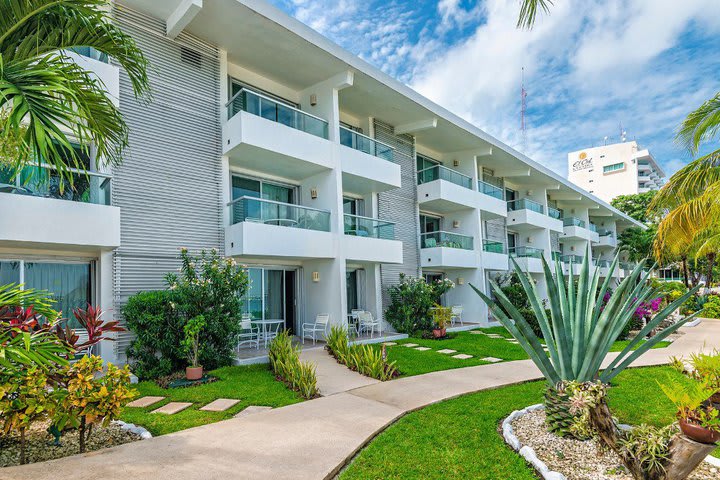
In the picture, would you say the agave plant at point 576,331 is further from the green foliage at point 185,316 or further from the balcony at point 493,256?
the balcony at point 493,256

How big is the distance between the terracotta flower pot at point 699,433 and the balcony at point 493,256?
1649 cm

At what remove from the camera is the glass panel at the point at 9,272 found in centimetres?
855

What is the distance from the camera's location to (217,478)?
154 inches

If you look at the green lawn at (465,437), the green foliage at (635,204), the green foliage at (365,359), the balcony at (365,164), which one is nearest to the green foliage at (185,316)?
the green foliage at (365,359)

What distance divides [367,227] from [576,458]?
34.8 feet

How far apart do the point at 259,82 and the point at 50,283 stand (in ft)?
26.8

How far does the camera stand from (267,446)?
4.74m

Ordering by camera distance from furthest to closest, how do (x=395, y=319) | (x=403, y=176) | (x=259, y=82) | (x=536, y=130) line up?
(x=536, y=130) → (x=403, y=176) → (x=395, y=319) → (x=259, y=82)

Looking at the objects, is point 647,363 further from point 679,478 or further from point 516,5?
point 516,5

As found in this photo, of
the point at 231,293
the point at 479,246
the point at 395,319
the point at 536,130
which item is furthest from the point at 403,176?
the point at 536,130

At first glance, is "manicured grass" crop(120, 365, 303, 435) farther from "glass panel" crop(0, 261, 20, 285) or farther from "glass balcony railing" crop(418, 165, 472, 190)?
"glass balcony railing" crop(418, 165, 472, 190)

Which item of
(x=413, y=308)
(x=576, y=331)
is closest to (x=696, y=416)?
(x=576, y=331)

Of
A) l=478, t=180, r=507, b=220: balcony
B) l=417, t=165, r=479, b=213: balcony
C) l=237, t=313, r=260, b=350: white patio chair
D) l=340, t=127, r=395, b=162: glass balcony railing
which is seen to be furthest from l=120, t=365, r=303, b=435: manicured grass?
l=478, t=180, r=507, b=220: balcony

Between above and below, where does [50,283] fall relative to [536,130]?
below
